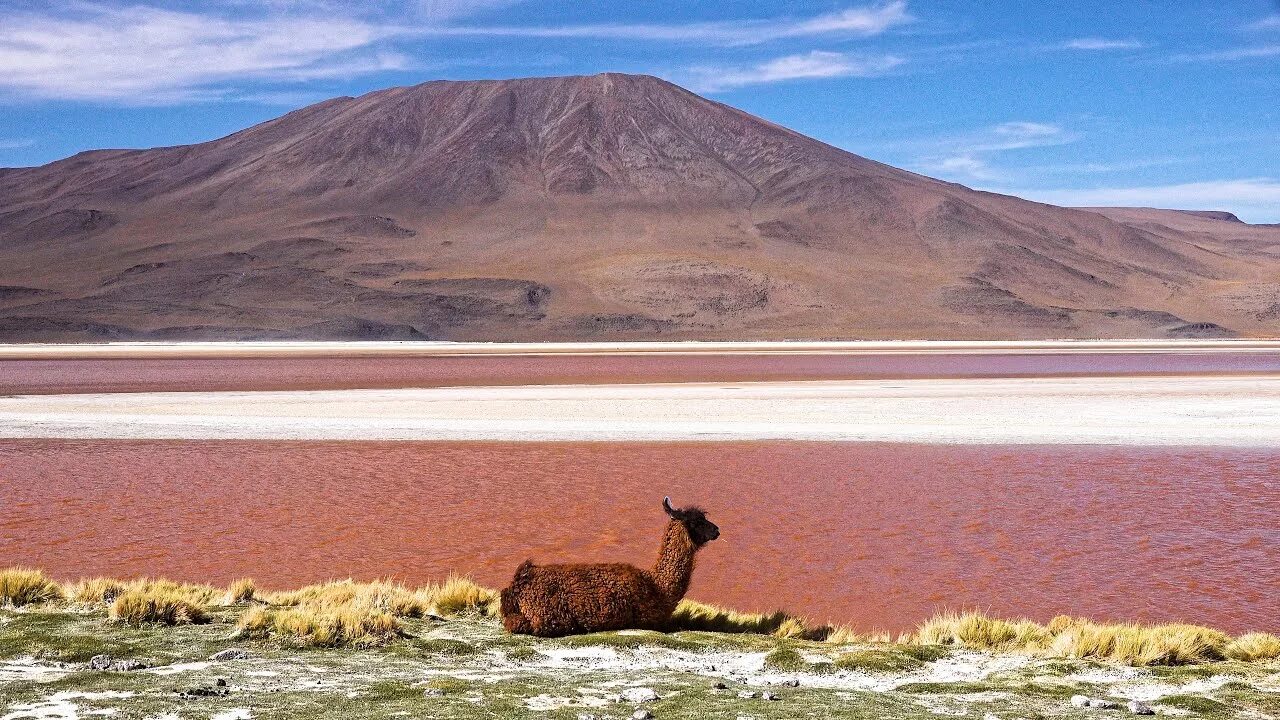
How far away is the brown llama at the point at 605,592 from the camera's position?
26.2ft

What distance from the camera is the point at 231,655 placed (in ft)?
24.0

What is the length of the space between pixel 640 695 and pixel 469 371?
136 ft

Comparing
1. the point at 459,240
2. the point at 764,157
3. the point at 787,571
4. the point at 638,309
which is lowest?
the point at 787,571

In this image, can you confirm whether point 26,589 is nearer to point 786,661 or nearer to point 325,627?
point 325,627

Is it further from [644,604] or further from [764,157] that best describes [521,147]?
[644,604]

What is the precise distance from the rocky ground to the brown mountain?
103 metres

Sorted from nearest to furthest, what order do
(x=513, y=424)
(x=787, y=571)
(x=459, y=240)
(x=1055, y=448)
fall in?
(x=787, y=571)
(x=1055, y=448)
(x=513, y=424)
(x=459, y=240)

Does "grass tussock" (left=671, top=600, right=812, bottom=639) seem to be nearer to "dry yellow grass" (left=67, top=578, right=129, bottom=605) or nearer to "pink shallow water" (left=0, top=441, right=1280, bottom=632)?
"pink shallow water" (left=0, top=441, right=1280, bottom=632)

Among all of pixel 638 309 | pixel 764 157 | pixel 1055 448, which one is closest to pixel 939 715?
pixel 1055 448

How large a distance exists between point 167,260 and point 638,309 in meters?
58.0

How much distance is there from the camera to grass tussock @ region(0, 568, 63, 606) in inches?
341

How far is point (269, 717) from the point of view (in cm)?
578

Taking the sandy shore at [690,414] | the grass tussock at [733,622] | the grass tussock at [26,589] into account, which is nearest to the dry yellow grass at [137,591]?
the grass tussock at [26,589]

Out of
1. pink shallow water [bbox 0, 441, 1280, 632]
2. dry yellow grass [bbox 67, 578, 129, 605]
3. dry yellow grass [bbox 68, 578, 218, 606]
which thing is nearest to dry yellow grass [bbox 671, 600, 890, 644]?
pink shallow water [bbox 0, 441, 1280, 632]
